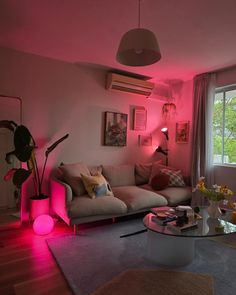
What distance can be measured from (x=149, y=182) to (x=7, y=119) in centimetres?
258

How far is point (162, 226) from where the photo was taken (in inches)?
87.8

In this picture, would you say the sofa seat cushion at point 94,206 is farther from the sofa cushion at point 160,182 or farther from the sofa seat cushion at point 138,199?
the sofa cushion at point 160,182

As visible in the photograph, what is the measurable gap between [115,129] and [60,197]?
173cm

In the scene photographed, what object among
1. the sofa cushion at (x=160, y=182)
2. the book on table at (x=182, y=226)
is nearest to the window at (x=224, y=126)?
the sofa cushion at (x=160, y=182)

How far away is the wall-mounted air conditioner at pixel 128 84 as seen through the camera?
3.94m

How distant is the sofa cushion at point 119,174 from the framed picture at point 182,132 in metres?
1.21

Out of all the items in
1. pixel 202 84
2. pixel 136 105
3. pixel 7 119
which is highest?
pixel 202 84

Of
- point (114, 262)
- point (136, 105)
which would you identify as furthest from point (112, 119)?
point (114, 262)

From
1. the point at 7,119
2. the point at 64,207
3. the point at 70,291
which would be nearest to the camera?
the point at 70,291

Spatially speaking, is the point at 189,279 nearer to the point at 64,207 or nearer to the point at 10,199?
the point at 64,207

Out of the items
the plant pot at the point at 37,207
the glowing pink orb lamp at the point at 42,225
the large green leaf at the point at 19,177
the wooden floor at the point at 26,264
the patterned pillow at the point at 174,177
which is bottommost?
the wooden floor at the point at 26,264

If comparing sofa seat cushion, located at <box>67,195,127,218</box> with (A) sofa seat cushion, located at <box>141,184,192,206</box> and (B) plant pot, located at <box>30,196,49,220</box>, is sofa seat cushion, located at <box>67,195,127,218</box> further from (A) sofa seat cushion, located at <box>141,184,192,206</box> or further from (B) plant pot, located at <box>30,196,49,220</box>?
(A) sofa seat cushion, located at <box>141,184,192,206</box>

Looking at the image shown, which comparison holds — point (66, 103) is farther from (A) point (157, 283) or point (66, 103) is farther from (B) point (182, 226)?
(A) point (157, 283)

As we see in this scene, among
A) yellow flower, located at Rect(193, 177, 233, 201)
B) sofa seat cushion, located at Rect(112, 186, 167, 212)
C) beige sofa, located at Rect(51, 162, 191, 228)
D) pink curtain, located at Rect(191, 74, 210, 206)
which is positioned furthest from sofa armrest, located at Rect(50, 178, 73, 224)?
pink curtain, located at Rect(191, 74, 210, 206)
